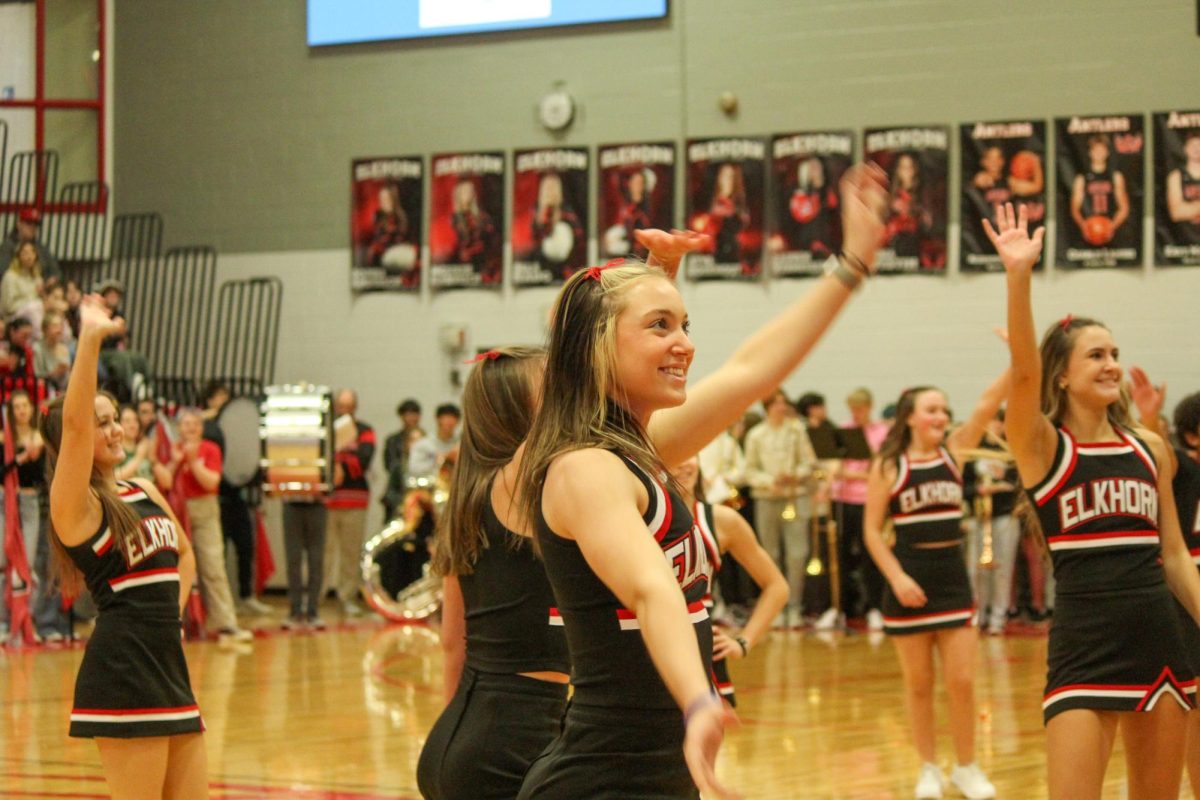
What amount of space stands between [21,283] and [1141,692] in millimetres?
12201

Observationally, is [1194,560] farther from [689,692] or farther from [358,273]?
[358,273]

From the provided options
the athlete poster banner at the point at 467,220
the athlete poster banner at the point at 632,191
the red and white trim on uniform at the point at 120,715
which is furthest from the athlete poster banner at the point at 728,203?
the red and white trim on uniform at the point at 120,715

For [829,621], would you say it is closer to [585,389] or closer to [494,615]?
[494,615]

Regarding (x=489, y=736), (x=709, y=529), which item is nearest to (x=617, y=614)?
(x=489, y=736)

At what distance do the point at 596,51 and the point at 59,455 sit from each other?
11.7m

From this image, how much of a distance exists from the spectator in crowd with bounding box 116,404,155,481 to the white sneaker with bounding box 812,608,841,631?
558cm

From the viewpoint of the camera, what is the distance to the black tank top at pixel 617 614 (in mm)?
2475

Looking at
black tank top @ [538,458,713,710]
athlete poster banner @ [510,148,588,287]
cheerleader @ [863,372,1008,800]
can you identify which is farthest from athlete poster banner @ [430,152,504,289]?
black tank top @ [538,458,713,710]

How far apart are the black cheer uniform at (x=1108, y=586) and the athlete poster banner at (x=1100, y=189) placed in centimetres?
985

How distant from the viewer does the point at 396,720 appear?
27.7 feet

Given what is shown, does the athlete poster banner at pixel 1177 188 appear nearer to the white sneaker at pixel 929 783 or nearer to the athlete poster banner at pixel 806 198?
the athlete poster banner at pixel 806 198

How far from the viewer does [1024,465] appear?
4.32 m

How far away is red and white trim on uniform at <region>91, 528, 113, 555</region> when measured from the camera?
4414mm

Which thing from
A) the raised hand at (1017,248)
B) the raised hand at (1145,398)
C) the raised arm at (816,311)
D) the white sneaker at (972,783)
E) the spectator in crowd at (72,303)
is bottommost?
the white sneaker at (972,783)
